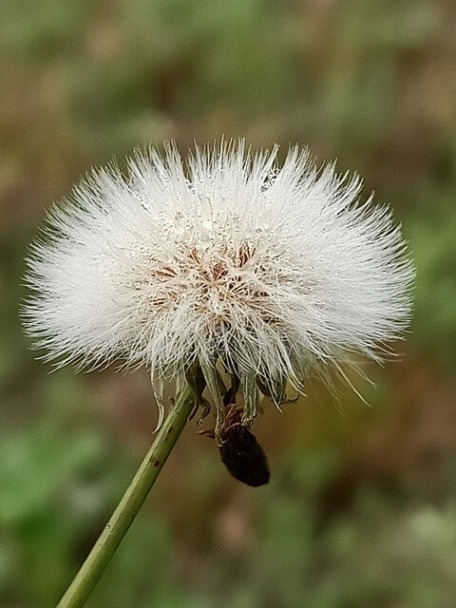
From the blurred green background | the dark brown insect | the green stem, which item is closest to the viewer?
the green stem

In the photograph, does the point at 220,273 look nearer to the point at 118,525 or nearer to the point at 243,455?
the point at 243,455

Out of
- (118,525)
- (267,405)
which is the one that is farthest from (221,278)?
(267,405)

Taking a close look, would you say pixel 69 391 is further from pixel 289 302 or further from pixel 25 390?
pixel 289 302

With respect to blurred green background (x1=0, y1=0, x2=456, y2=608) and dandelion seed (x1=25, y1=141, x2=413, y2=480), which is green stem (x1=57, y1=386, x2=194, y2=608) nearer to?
dandelion seed (x1=25, y1=141, x2=413, y2=480)

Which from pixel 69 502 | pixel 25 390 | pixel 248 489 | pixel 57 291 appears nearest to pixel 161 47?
pixel 25 390

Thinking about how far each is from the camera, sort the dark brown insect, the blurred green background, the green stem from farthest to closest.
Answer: the blurred green background
the dark brown insect
the green stem

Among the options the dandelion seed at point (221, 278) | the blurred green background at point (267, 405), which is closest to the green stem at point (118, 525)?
the dandelion seed at point (221, 278)

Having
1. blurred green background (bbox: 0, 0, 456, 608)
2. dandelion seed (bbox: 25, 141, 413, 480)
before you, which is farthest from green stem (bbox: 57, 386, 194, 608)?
blurred green background (bbox: 0, 0, 456, 608)
